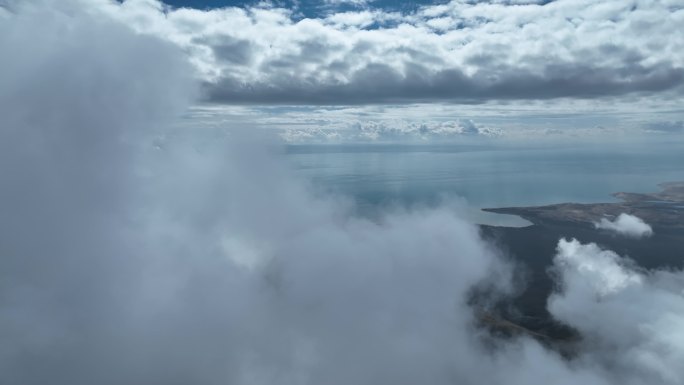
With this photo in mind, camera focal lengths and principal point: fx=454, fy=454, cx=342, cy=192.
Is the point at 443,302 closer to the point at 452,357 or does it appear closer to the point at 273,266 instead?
the point at 452,357

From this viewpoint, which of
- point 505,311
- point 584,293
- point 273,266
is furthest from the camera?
point 273,266

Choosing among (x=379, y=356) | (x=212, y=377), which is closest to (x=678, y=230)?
(x=379, y=356)

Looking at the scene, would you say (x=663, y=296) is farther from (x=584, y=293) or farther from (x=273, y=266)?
(x=273, y=266)

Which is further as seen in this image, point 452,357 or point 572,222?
point 572,222

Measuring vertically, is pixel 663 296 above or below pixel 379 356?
above

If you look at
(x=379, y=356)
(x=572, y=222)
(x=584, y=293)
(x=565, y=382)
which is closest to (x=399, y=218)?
(x=572, y=222)

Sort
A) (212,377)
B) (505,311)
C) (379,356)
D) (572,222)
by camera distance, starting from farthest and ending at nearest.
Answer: (572,222) → (505,311) → (379,356) → (212,377)
